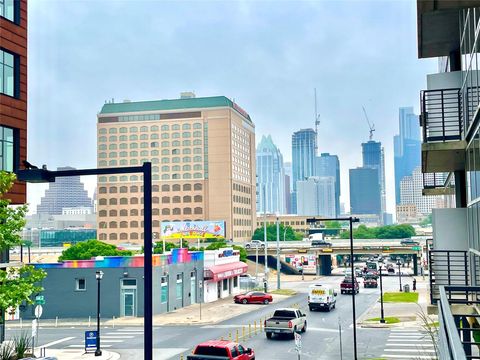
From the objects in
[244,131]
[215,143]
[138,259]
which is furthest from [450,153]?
[244,131]

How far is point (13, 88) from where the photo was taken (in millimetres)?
32062

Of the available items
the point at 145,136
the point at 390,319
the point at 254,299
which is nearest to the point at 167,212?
the point at 145,136

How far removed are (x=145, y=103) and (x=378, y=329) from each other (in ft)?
470

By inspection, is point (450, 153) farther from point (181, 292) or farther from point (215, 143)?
point (215, 143)

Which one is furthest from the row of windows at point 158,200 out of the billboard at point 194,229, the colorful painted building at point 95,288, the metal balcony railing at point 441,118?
the metal balcony railing at point 441,118

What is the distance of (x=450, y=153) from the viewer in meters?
14.9

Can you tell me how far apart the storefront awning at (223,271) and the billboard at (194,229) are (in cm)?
2445

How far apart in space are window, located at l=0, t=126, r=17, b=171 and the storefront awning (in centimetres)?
3904

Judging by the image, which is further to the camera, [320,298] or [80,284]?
[320,298]

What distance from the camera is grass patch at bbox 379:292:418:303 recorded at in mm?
65688

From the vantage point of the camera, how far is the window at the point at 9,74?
102 ft

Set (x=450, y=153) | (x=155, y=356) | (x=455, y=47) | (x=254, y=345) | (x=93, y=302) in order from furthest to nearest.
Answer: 1. (x=93, y=302)
2. (x=254, y=345)
3. (x=155, y=356)
4. (x=455, y=47)
5. (x=450, y=153)

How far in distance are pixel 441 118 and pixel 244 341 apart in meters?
27.2

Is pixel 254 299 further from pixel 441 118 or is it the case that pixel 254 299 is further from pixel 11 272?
pixel 441 118
